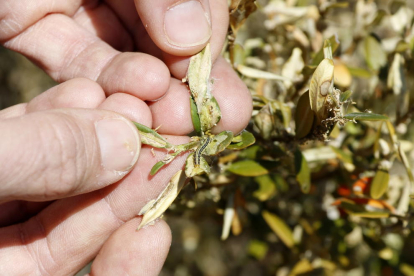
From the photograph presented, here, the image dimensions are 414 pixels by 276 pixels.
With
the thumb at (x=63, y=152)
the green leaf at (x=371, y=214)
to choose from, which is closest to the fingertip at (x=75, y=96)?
the thumb at (x=63, y=152)

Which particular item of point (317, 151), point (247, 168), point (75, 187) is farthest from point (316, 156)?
point (75, 187)

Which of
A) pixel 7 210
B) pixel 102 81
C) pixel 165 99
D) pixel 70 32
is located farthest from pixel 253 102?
pixel 7 210

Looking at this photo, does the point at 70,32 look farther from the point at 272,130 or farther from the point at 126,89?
the point at 272,130

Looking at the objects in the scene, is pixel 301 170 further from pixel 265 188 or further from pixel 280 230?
pixel 280 230

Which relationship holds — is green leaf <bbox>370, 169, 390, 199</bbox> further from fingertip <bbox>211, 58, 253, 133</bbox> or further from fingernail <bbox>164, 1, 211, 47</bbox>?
fingernail <bbox>164, 1, 211, 47</bbox>

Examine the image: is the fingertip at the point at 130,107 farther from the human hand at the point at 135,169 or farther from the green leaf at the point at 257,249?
the green leaf at the point at 257,249

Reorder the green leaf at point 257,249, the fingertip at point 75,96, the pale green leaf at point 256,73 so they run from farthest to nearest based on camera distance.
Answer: the green leaf at point 257,249, the pale green leaf at point 256,73, the fingertip at point 75,96

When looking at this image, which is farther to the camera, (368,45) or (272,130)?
(368,45)
